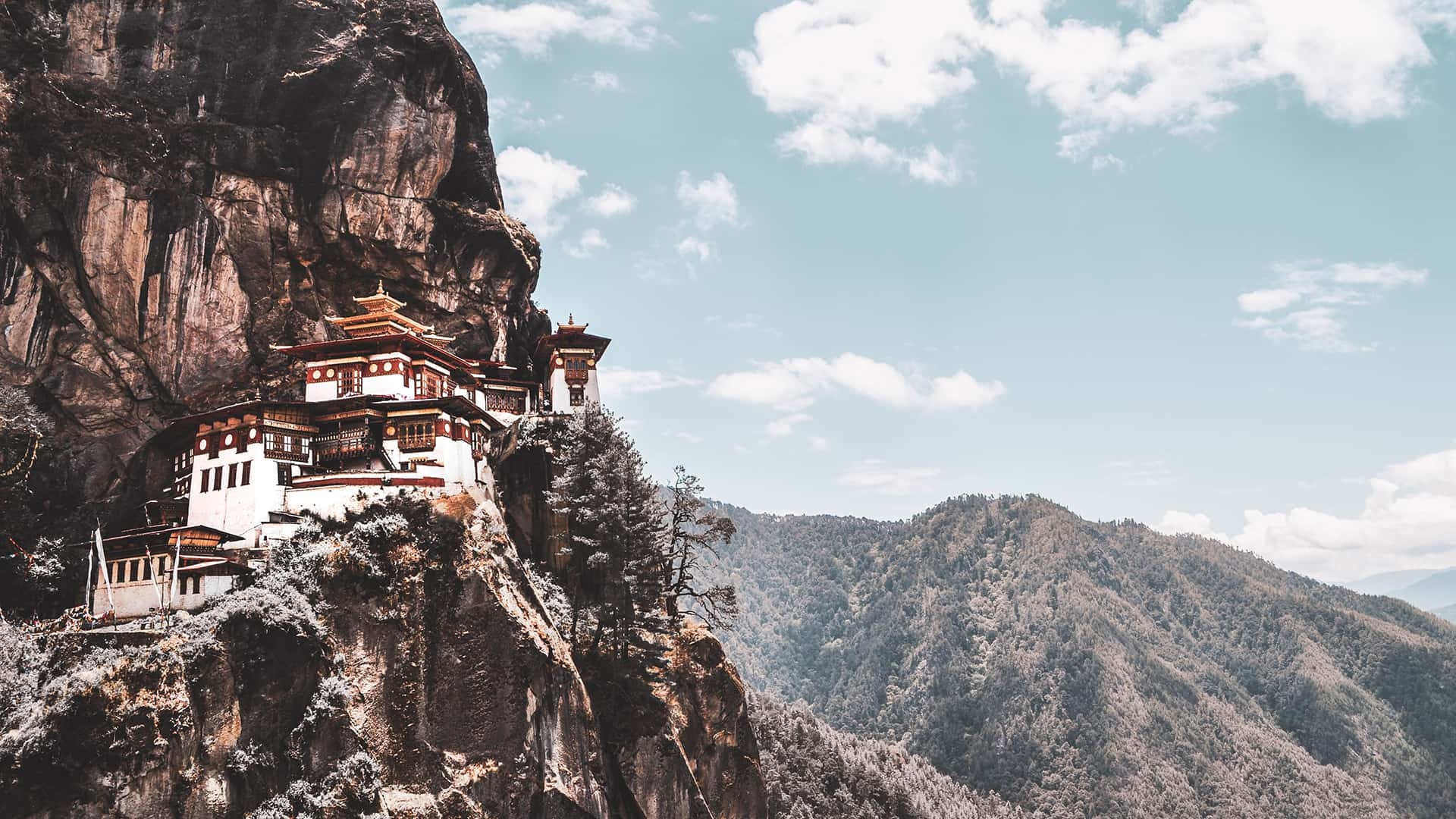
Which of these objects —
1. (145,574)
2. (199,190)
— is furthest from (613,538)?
(199,190)

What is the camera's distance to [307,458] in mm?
52344

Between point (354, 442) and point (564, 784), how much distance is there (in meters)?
20.3

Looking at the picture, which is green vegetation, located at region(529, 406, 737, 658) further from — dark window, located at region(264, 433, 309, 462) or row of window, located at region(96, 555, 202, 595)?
row of window, located at region(96, 555, 202, 595)

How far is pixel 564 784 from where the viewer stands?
44969 mm

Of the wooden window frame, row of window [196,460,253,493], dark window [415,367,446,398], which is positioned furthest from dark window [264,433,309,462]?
dark window [415,367,446,398]

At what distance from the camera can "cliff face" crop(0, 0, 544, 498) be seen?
186ft

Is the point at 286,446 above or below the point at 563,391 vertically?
below

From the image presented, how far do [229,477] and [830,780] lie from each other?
76.3 m

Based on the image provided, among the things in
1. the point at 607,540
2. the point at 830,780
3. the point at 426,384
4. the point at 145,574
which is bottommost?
the point at 830,780

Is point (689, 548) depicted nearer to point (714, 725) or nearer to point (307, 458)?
point (714, 725)

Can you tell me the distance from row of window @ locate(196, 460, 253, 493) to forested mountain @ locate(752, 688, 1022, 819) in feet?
170

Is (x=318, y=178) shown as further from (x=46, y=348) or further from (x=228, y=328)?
(x=46, y=348)

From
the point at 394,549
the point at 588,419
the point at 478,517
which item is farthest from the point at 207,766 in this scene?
the point at 588,419

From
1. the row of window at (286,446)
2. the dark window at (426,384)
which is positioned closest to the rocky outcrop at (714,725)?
the dark window at (426,384)
